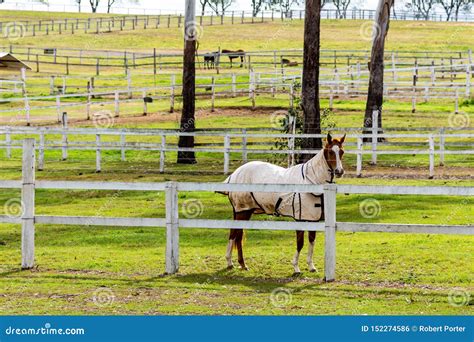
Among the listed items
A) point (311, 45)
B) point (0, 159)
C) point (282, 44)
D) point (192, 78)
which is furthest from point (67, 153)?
point (282, 44)

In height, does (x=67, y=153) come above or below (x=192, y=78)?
below

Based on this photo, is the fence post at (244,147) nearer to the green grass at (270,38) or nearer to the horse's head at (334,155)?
the horse's head at (334,155)

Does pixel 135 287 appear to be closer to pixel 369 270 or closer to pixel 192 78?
pixel 369 270

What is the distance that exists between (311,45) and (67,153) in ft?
37.8

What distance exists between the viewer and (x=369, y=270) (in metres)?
15.9

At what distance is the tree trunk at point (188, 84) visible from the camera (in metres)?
34.0
